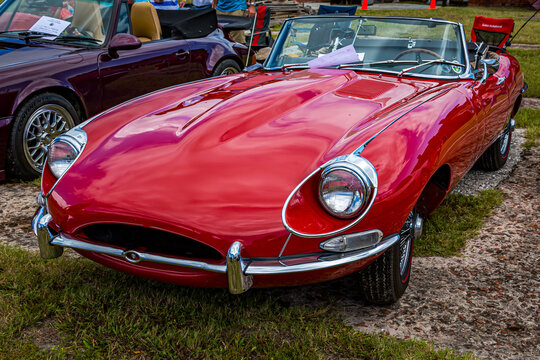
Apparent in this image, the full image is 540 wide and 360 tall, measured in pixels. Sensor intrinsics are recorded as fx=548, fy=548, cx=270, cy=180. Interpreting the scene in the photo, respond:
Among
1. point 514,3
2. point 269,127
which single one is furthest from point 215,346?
point 514,3

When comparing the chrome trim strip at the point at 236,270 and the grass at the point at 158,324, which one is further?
the grass at the point at 158,324

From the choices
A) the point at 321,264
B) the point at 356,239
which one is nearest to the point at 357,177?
the point at 356,239

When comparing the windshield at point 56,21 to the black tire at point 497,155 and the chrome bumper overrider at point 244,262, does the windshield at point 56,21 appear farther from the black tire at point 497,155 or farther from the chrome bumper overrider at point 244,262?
the black tire at point 497,155

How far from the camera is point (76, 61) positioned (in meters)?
4.66

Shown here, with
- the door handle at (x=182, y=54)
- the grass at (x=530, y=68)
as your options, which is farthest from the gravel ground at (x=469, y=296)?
the grass at (x=530, y=68)

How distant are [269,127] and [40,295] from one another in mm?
1404

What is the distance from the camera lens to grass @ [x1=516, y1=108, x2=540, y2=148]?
18.5 ft

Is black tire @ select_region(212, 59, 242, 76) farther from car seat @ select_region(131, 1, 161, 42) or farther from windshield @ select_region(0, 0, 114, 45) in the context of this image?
windshield @ select_region(0, 0, 114, 45)

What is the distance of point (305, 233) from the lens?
2.13m

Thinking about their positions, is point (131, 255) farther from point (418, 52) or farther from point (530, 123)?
point (530, 123)

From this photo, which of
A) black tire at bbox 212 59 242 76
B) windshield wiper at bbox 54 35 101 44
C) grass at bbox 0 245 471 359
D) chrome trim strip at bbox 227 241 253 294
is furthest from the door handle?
chrome trim strip at bbox 227 241 253 294

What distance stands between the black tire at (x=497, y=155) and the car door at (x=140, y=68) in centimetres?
302

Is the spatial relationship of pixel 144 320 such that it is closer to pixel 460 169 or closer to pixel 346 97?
pixel 346 97

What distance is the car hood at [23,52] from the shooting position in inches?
169
